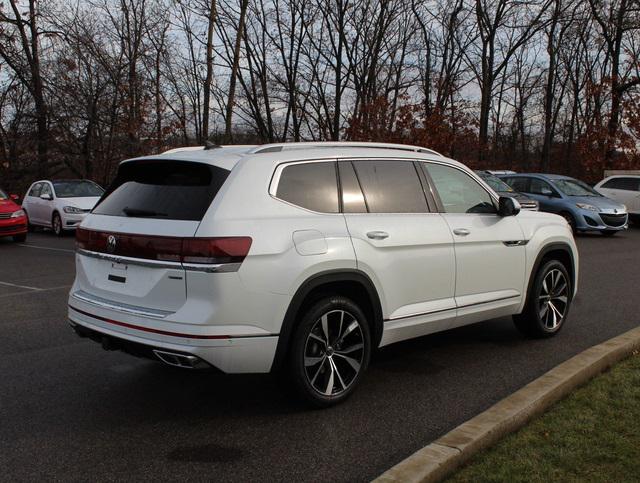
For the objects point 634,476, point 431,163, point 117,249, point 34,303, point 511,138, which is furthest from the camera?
point 511,138

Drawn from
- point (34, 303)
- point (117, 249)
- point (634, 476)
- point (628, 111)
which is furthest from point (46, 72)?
point (634, 476)

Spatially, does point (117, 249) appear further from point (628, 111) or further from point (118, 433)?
point (628, 111)

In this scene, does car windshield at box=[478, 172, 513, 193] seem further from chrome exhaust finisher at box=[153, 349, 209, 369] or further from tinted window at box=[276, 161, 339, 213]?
chrome exhaust finisher at box=[153, 349, 209, 369]

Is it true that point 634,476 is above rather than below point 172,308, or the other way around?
below

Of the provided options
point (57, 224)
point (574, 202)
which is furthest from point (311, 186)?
point (57, 224)

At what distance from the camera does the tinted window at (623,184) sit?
71.2ft

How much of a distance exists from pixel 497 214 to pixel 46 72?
92.8ft

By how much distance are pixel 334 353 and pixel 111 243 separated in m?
1.66

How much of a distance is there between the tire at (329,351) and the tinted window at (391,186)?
817 millimetres

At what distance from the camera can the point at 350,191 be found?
465 cm

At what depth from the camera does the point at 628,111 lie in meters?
29.8

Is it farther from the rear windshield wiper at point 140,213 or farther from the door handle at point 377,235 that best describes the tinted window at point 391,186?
the rear windshield wiper at point 140,213

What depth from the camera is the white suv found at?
385cm

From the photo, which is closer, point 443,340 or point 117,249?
point 117,249
